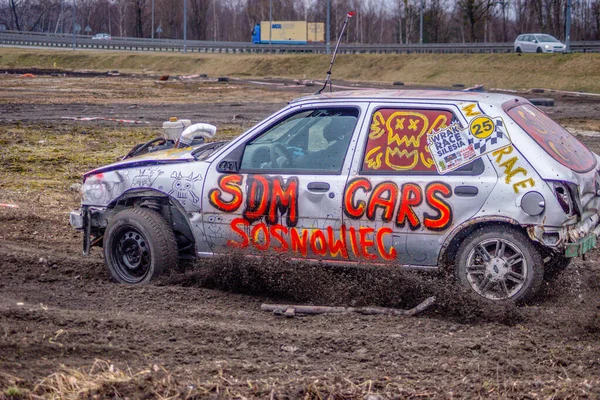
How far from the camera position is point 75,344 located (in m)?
5.11

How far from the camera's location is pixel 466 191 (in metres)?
6.27

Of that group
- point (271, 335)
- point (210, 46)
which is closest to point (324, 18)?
point (210, 46)

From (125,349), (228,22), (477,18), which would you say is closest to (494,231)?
(125,349)

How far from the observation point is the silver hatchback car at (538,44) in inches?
1815

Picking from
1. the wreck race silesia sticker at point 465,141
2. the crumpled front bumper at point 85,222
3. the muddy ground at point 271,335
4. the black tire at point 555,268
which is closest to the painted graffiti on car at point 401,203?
the wreck race silesia sticker at point 465,141

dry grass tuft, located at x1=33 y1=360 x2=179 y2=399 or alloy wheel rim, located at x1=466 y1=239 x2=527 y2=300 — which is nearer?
dry grass tuft, located at x1=33 y1=360 x2=179 y2=399

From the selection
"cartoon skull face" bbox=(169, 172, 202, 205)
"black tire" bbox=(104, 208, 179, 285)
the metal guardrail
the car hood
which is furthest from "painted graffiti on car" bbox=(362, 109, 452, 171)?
the metal guardrail

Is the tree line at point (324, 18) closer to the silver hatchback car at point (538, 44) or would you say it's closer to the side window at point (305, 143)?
the silver hatchback car at point (538, 44)

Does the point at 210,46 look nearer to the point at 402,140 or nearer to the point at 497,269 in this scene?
the point at 402,140

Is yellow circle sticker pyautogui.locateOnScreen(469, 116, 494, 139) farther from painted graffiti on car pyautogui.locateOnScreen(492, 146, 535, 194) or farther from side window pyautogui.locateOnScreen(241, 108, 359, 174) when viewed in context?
side window pyautogui.locateOnScreen(241, 108, 359, 174)

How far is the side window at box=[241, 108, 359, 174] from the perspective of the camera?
668cm

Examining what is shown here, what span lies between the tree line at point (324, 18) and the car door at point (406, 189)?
6128 centimetres

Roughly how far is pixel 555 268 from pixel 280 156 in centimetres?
244

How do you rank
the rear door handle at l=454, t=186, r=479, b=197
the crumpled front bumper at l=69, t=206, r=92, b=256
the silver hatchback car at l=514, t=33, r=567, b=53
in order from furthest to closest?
the silver hatchback car at l=514, t=33, r=567, b=53 → the crumpled front bumper at l=69, t=206, r=92, b=256 → the rear door handle at l=454, t=186, r=479, b=197
